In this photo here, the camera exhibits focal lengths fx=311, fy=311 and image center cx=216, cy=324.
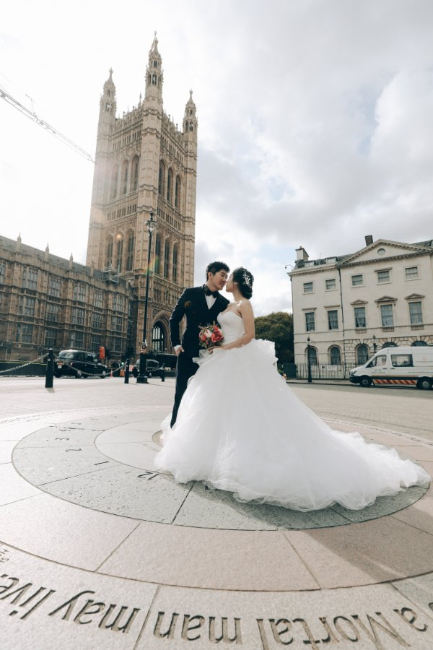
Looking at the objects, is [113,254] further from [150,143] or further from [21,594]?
[21,594]

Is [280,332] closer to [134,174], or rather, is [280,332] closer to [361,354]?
[361,354]

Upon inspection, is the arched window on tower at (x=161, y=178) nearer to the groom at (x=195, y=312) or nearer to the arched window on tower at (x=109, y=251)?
the arched window on tower at (x=109, y=251)

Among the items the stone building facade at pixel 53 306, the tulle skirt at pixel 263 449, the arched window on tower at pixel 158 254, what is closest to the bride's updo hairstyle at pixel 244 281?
the tulle skirt at pixel 263 449

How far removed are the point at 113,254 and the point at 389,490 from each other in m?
61.5

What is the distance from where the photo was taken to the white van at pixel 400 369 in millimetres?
19906

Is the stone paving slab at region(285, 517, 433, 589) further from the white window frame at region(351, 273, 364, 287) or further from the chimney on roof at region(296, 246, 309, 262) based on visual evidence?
the chimney on roof at region(296, 246, 309, 262)

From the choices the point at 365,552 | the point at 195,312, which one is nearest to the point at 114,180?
the point at 195,312

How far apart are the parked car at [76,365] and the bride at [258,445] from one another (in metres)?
20.6

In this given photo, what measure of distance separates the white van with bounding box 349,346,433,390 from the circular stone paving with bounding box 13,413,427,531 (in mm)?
20479

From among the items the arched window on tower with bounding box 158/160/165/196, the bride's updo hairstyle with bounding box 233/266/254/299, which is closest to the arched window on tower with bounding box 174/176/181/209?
the arched window on tower with bounding box 158/160/165/196

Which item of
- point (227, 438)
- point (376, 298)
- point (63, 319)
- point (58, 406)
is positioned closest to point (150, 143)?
point (63, 319)

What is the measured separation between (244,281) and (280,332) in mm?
47833

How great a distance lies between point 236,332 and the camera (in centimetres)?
359

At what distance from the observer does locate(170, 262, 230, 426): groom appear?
13.4 ft
